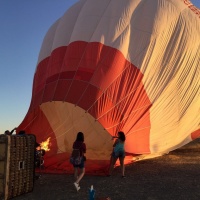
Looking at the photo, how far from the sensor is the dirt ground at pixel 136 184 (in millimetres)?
7449

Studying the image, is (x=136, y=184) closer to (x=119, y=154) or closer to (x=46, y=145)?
(x=119, y=154)

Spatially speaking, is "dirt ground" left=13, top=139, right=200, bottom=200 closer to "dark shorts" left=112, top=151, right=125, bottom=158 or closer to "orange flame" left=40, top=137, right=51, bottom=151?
"dark shorts" left=112, top=151, right=125, bottom=158

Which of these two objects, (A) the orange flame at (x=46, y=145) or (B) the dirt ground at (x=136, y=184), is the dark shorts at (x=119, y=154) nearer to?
(B) the dirt ground at (x=136, y=184)

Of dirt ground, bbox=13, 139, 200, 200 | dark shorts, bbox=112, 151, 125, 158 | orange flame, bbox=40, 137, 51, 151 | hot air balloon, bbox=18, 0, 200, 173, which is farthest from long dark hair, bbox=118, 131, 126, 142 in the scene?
orange flame, bbox=40, 137, 51, 151

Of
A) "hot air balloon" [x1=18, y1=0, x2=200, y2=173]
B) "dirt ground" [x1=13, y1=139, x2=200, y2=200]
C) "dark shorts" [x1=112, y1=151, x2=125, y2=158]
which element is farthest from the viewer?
"hot air balloon" [x1=18, y1=0, x2=200, y2=173]

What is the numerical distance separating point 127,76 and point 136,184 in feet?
11.2

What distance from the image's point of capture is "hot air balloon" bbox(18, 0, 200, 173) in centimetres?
1012

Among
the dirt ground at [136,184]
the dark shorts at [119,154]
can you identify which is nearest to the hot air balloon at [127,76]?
the dark shorts at [119,154]

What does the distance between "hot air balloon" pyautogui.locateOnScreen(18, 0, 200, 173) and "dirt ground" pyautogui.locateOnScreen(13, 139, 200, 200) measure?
611 millimetres

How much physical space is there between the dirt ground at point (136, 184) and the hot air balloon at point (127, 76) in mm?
611

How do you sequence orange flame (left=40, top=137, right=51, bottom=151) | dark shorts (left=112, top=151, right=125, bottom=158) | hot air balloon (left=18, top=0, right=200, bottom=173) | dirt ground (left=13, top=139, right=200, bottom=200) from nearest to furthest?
dirt ground (left=13, top=139, right=200, bottom=200) < dark shorts (left=112, top=151, right=125, bottom=158) < hot air balloon (left=18, top=0, right=200, bottom=173) < orange flame (left=40, top=137, right=51, bottom=151)

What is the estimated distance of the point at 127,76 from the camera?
10391mm

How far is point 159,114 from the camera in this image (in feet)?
34.7

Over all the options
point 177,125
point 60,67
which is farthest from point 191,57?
point 60,67
